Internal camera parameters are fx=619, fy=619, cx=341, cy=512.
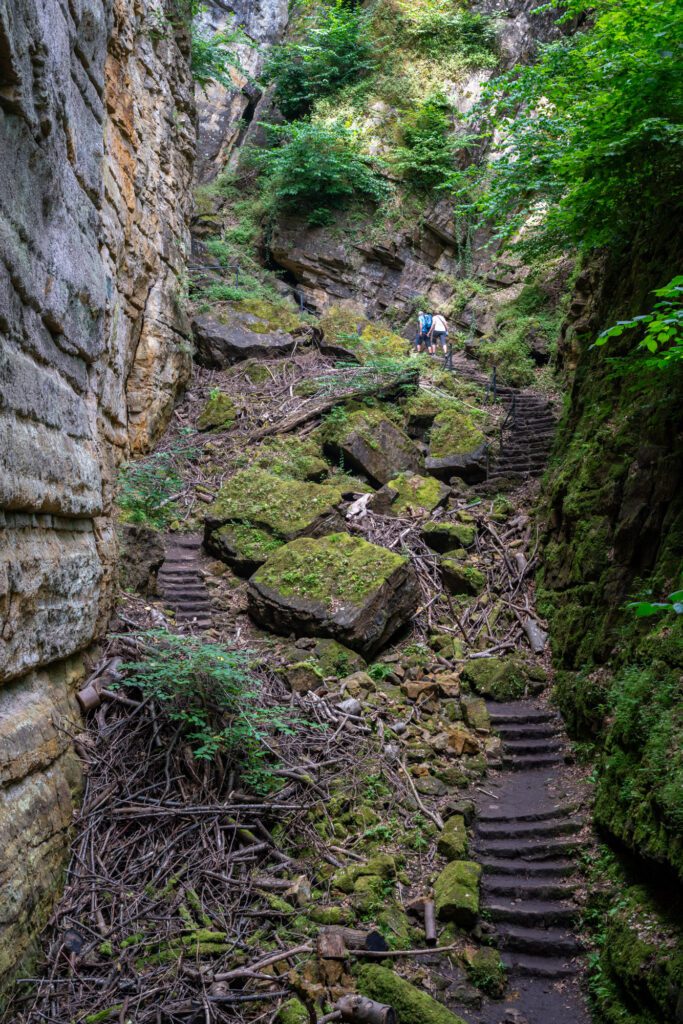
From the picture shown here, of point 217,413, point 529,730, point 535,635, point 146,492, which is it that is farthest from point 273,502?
point 529,730

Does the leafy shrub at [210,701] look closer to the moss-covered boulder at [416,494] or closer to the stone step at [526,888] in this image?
the stone step at [526,888]

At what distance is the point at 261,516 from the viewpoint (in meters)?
10.1

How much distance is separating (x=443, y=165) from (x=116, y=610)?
19400 millimetres

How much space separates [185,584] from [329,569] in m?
2.11

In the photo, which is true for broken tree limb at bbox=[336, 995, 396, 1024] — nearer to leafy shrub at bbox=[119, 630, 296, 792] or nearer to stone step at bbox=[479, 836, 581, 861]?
leafy shrub at bbox=[119, 630, 296, 792]

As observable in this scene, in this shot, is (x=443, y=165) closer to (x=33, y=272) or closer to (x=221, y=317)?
(x=221, y=317)

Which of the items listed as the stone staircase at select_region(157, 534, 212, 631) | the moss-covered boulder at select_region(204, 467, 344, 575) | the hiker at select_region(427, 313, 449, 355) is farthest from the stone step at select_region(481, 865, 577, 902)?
the hiker at select_region(427, 313, 449, 355)

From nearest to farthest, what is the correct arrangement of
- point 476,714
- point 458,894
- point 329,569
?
point 458,894
point 476,714
point 329,569

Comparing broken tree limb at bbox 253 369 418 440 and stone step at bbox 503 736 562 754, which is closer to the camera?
stone step at bbox 503 736 562 754

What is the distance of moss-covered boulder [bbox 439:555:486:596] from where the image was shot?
976 centimetres

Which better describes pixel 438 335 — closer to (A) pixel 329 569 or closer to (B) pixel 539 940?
(A) pixel 329 569

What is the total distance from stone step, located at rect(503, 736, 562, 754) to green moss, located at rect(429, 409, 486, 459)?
6.57 meters

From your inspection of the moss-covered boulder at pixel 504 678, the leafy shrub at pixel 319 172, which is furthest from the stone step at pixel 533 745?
the leafy shrub at pixel 319 172

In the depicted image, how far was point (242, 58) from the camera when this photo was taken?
22531 millimetres
